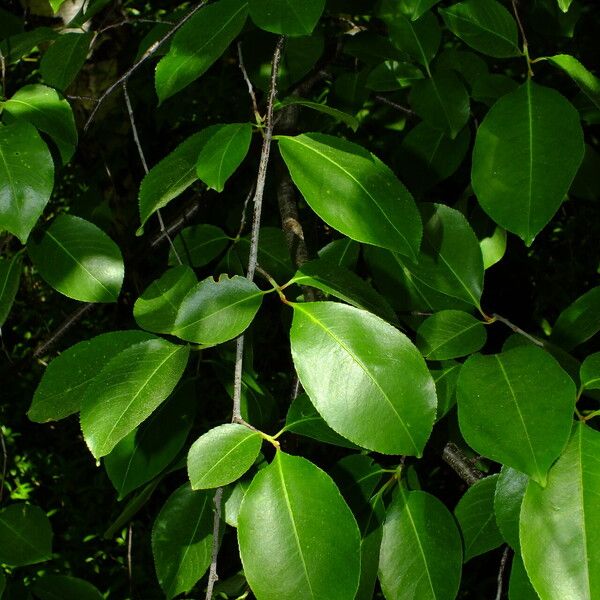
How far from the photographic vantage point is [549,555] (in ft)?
1.78

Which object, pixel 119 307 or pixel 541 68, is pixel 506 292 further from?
pixel 119 307

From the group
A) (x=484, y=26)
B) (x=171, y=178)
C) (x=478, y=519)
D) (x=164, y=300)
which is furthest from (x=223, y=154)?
(x=478, y=519)

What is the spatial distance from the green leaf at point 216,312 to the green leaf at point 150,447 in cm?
20

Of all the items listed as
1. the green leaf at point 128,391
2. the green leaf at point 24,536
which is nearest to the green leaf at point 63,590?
the green leaf at point 24,536

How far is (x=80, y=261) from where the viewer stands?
855 millimetres

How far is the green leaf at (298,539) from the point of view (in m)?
0.55

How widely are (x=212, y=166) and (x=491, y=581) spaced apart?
1.48 m

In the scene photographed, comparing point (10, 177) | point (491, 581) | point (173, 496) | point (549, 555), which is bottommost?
point (491, 581)

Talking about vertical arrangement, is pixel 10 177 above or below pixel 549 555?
above

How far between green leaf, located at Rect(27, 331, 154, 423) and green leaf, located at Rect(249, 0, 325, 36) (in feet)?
0.93

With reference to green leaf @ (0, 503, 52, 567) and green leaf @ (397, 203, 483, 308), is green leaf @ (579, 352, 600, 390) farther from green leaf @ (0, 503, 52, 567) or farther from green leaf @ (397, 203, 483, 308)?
green leaf @ (0, 503, 52, 567)

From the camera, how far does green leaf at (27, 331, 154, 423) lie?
0.73 m

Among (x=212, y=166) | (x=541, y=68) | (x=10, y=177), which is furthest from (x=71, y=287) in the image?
(x=541, y=68)

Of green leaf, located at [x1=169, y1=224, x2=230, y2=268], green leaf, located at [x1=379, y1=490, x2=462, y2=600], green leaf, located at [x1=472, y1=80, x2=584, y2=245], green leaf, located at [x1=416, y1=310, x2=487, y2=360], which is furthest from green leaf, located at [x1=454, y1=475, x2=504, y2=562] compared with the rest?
green leaf, located at [x1=169, y1=224, x2=230, y2=268]
